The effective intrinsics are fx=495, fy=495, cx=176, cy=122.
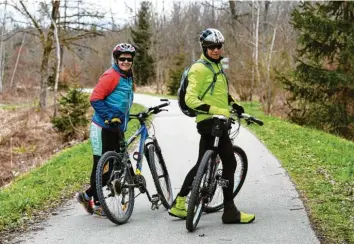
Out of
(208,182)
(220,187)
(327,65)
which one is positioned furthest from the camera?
(327,65)

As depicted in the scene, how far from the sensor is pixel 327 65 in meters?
18.0

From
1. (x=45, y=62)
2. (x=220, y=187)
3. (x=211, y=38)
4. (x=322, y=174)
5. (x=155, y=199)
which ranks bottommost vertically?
(x=322, y=174)

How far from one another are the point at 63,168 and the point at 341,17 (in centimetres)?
1192

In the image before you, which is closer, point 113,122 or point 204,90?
point 204,90

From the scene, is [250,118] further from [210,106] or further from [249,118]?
[210,106]

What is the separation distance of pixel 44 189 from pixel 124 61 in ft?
9.88

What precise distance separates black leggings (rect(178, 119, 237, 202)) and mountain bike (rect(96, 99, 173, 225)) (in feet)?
2.04

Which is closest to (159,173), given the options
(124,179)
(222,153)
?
(124,179)

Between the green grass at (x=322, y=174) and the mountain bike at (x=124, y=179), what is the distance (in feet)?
6.09

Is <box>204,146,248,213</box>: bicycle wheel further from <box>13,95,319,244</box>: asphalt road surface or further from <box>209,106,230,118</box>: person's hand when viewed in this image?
<box>209,106,230,118</box>: person's hand

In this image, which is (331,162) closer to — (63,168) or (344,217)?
(344,217)

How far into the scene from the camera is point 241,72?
92.1 ft

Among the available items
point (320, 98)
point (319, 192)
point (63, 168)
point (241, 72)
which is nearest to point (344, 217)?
point (319, 192)

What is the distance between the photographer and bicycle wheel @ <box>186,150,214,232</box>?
5.11 metres
